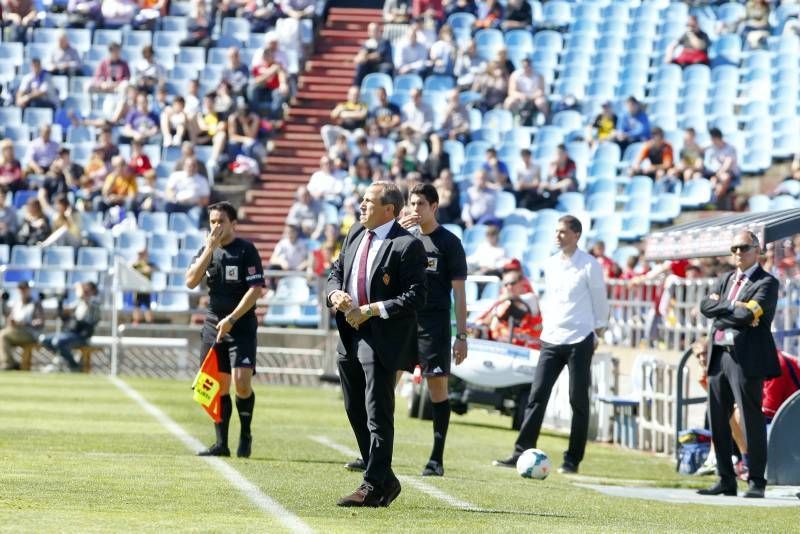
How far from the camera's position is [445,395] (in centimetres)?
1270

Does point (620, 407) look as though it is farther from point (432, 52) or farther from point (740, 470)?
point (432, 52)

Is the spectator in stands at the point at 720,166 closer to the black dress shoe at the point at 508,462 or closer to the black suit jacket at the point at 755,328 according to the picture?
the black dress shoe at the point at 508,462

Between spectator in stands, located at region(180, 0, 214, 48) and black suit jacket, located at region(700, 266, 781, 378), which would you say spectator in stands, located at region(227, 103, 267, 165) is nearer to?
spectator in stands, located at region(180, 0, 214, 48)

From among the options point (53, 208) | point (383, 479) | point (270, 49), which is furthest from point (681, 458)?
point (270, 49)

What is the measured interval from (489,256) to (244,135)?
6778mm

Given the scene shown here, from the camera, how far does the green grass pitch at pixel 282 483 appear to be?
8914 millimetres

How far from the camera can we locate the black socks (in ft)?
40.3

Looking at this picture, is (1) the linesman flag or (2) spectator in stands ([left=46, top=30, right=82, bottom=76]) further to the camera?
(2) spectator in stands ([left=46, top=30, right=82, bottom=76])

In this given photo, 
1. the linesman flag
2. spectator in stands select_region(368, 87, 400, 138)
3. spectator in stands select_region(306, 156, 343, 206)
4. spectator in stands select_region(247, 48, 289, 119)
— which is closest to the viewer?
the linesman flag

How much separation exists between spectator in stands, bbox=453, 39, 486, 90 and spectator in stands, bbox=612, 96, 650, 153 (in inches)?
132

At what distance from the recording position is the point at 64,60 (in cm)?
3256

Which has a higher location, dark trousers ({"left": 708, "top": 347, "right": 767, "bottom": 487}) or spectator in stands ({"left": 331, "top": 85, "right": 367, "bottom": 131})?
spectator in stands ({"left": 331, "top": 85, "right": 367, "bottom": 131})

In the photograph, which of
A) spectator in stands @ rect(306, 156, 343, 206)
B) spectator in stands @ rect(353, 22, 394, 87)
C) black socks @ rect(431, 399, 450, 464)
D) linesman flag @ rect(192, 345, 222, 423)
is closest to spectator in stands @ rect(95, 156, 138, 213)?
spectator in stands @ rect(306, 156, 343, 206)

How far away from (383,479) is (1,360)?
17055 millimetres
